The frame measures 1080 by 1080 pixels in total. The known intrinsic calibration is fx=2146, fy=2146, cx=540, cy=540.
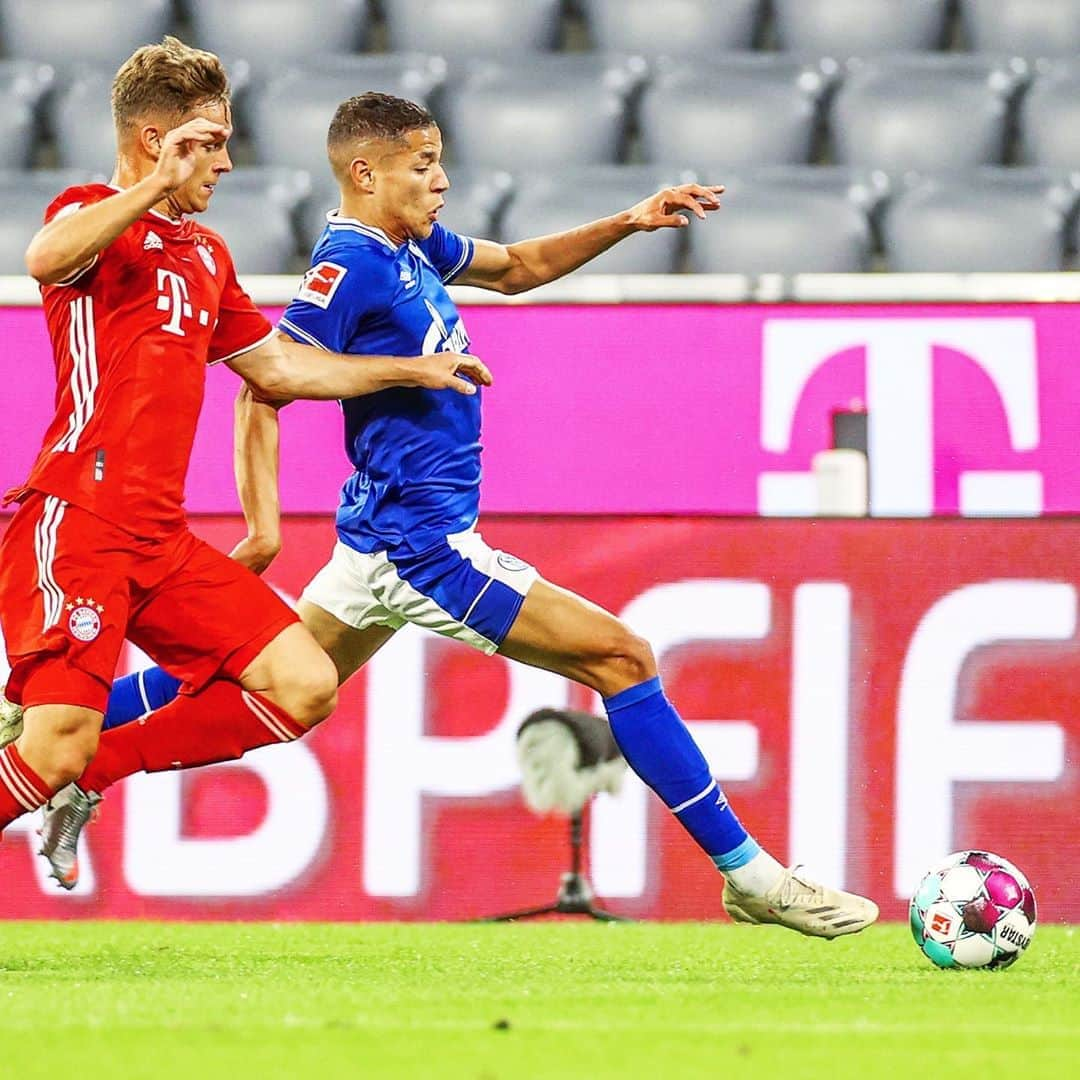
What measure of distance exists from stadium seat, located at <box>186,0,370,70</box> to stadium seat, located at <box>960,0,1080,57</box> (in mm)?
2653

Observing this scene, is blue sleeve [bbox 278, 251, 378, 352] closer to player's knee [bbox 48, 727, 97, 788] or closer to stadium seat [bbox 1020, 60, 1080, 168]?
player's knee [bbox 48, 727, 97, 788]

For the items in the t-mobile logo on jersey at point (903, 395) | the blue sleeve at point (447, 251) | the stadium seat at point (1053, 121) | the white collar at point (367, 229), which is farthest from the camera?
the stadium seat at point (1053, 121)

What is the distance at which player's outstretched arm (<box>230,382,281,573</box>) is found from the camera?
15.0 ft

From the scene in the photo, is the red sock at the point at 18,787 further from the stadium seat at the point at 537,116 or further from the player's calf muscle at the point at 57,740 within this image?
the stadium seat at the point at 537,116

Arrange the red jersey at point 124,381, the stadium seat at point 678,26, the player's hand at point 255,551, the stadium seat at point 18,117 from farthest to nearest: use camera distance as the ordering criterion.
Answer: the stadium seat at point 678,26 → the stadium seat at point 18,117 → the player's hand at point 255,551 → the red jersey at point 124,381

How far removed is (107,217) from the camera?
3805mm

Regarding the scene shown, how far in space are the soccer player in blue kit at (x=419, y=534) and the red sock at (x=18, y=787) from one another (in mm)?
397

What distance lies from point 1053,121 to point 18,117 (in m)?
4.06

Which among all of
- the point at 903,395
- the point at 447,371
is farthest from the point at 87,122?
the point at 447,371

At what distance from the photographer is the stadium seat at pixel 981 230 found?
770 centimetres

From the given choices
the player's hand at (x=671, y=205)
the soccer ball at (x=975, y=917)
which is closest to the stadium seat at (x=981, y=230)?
the player's hand at (x=671, y=205)

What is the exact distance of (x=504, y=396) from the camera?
21.2ft

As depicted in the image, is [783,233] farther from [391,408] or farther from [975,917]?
[975,917]

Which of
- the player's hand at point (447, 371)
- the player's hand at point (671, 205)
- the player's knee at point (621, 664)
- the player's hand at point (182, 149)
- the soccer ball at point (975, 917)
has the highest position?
the player's hand at point (671, 205)
